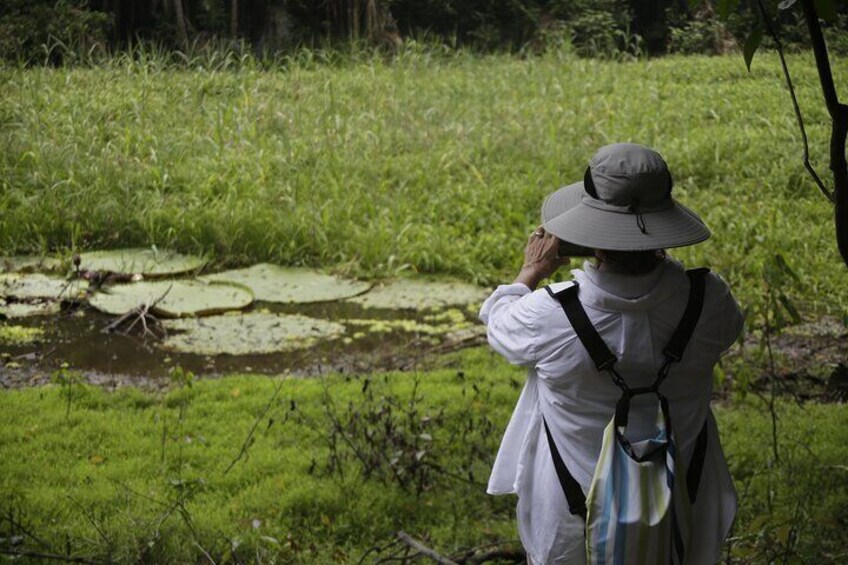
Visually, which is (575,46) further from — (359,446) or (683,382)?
(683,382)

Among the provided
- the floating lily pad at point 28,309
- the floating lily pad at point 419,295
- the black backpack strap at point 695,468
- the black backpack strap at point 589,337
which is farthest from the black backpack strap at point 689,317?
the floating lily pad at point 28,309

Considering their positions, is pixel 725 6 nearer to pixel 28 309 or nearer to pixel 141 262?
pixel 28 309

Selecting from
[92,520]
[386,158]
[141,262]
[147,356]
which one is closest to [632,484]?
[92,520]

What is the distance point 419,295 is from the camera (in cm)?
671

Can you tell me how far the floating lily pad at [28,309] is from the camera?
20.1 feet

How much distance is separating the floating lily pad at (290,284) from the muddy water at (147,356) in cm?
52

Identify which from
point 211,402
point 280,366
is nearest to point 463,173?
point 280,366

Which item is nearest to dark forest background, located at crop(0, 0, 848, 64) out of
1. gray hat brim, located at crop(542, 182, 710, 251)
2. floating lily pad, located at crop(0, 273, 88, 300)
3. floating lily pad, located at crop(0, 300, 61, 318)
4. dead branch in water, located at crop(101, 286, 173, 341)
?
floating lily pad, located at crop(0, 273, 88, 300)

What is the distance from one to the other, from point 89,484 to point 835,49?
1072 cm

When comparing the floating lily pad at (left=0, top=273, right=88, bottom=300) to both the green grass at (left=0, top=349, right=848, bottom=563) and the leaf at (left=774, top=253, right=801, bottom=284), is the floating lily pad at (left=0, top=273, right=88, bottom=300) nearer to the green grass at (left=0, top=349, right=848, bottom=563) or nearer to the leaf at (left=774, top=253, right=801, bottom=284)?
the green grass at (left=0, top=349, right=848, bottom=563)

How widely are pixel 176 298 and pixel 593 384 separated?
4534 millimetres

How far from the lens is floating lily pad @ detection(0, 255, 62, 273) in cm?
684

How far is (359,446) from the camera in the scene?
13.9 feet

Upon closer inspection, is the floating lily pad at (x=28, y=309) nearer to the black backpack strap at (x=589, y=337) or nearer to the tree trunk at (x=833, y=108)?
the black backpack strap at (x=589, y=337)
